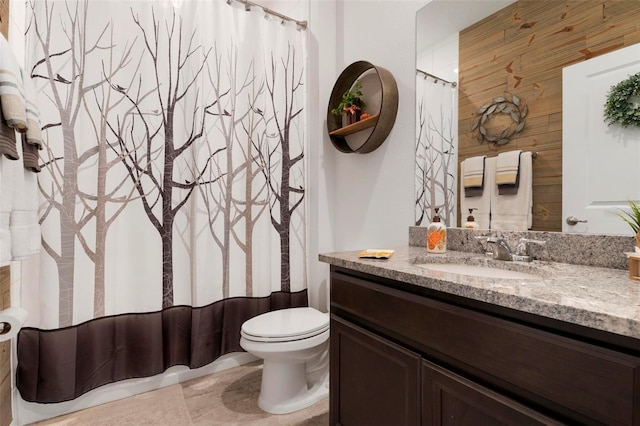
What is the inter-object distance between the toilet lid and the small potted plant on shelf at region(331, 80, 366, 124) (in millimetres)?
1205

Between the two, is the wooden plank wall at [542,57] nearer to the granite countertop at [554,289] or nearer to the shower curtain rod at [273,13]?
the granite countertop at [554,289]

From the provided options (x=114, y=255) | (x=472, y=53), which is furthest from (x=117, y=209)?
(x=472, y=53)

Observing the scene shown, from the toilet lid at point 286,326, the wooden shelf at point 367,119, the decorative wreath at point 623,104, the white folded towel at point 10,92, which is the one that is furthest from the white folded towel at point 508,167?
the white folded towel at point 10,92

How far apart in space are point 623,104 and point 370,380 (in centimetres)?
121

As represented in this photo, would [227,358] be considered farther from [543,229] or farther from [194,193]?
[543,229]

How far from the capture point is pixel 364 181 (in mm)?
1995

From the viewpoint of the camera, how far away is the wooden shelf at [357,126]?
5.81 feet

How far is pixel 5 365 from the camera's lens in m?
1.36

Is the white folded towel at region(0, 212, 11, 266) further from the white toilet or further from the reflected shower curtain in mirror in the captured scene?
the reflected shower curtain in mirror

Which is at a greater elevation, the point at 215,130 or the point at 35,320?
the point at 215,130

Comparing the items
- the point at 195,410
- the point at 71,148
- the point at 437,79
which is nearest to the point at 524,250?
the point at 437,79

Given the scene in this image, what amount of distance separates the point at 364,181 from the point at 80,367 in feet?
6.02

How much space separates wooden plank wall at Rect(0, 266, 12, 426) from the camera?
1.31 metres

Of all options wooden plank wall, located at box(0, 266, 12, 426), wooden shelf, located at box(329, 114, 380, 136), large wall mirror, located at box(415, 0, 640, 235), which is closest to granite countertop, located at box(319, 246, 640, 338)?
large wall mirror, located at box(415, 0, 640, 235)
